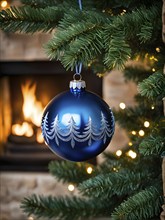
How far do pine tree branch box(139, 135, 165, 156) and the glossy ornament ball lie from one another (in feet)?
0.23

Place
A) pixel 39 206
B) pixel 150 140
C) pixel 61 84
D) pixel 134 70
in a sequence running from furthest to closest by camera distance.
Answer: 1. pixel 61 84
2. pixel 134 70
3. pixel 39 206
4. pixel 150 140

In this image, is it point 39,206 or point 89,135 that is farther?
point 39,206

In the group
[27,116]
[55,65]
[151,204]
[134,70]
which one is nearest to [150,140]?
[151,204]

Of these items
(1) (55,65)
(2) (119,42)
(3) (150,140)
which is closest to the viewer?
(2) (119,42)

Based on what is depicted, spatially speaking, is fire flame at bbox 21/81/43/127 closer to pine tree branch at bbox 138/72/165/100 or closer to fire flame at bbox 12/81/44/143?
fire flame at bbox 12/81/44/143

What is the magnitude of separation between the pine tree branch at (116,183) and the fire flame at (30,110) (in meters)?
1.21

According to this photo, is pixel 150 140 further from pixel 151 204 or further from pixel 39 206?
pixel 39 206

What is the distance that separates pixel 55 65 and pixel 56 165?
0.86 metres

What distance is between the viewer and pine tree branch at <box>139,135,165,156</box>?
2.70 ft

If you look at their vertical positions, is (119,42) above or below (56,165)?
above

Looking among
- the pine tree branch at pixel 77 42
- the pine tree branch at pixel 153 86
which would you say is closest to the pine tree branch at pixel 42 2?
the pine tree branch at pixel 77 42

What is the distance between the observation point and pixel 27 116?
2.15m

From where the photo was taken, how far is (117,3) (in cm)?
92

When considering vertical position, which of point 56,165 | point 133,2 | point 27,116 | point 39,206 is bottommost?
point 39,206
